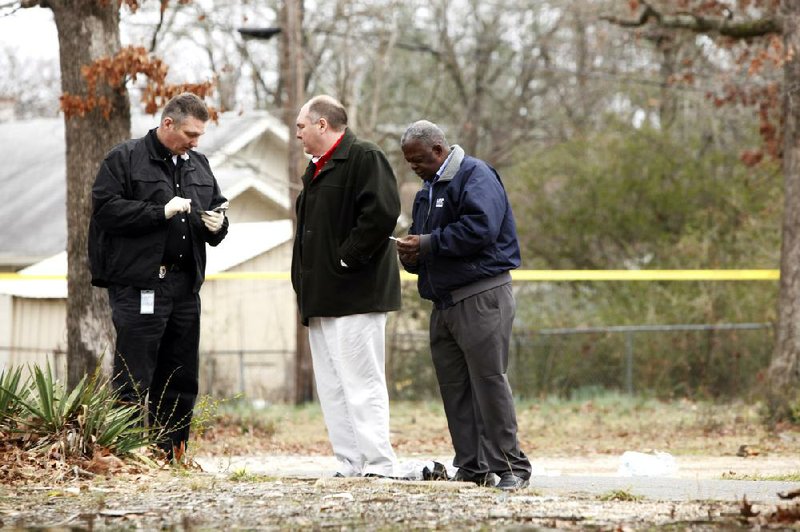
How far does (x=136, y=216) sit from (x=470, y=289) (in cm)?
196

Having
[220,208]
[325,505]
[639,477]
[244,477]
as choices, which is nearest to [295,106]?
[220,208]

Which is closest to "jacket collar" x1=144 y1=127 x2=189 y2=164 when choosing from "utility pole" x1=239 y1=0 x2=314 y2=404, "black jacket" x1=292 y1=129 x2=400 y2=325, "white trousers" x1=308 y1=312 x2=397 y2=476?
"black jacket" x1=292 y1=129 x2=400 y2=325

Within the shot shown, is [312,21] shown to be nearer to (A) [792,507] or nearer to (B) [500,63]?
(B) [500,63]

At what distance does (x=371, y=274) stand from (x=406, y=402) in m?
11.9

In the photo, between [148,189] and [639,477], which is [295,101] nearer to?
[148,189]

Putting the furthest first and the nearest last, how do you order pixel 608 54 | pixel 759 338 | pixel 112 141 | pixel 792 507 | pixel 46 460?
pixel 608 54, pixel 759 338, pixel 112 141, pixel 46 460, pixel 792 507

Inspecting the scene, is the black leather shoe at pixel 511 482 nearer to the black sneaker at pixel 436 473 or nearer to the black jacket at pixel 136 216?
the black sneaker at pixel 436 473

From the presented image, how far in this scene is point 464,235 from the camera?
7.43m

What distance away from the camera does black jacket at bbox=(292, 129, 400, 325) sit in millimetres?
7547

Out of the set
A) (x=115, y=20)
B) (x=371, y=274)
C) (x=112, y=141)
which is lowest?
(x=371, y=274)

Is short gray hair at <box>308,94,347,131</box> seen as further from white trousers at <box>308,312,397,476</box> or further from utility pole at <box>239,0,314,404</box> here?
utility pole at <box>239,0,314,404</box>

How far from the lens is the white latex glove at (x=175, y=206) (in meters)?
7.79

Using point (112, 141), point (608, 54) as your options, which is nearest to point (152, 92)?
point (112, 141)

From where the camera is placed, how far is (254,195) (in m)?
22.9
